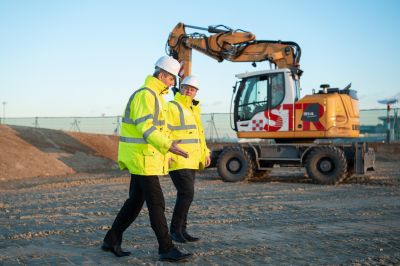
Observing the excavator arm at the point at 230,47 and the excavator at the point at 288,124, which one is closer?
the excavator at the point at 288,124

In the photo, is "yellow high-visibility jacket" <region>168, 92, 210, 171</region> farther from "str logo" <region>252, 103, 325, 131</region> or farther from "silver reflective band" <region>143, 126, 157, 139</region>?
"str logo" <region>252, 103, 325, 131</region>

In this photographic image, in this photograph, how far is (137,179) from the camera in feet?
15.9

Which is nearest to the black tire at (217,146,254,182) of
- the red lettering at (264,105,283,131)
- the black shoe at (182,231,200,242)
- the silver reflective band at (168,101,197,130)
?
the red lettering at (264,105,283,131)

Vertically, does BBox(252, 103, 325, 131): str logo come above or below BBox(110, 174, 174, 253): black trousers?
above

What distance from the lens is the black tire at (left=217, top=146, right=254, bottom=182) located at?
13.6 metres

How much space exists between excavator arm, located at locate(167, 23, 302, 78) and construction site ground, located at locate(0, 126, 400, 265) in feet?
12.1

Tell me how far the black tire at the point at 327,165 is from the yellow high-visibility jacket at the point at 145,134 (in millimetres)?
8642

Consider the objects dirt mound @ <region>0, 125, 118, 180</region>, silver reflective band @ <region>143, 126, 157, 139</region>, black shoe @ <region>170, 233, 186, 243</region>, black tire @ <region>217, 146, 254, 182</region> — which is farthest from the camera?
dirt mound @ <region>0, 125, 118, 180</region>

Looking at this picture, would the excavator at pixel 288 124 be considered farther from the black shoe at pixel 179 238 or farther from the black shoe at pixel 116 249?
the black shoe at pixel 116 249

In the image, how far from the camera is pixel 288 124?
13312 millimetres

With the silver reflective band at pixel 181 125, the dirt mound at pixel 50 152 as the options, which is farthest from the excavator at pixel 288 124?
the silver reflective band at pixel 181 125

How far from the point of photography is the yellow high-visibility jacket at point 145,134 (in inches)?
184

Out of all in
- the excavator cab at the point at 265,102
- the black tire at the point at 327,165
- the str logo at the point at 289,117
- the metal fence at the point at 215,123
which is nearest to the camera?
the black tire at the point at 327,165

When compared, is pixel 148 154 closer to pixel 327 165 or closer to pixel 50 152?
pixel 327 165
